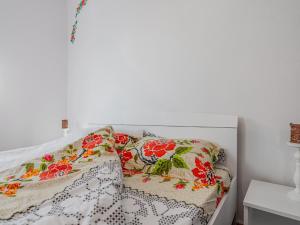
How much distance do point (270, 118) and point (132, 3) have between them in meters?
1.90

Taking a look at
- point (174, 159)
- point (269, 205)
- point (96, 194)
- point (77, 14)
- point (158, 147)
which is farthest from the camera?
point (77, 14)

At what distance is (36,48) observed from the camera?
9.36 ft

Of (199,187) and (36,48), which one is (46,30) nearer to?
(36,48)

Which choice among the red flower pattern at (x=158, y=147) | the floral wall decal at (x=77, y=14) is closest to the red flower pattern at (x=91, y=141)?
the red flower pattern at (x=158, y=147)

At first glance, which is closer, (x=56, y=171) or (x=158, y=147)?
(x=56, y=171)

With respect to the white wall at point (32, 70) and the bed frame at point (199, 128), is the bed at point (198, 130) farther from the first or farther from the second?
the white wall at point (32, 70)

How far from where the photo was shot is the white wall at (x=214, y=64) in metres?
1.59

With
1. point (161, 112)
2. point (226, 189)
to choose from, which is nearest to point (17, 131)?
point (161, 112)

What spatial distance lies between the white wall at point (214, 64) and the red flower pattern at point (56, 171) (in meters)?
1.14

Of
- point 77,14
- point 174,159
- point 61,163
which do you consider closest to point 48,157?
point 61,163

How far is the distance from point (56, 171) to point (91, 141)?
0.45 m

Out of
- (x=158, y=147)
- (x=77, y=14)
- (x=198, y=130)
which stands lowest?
(x=158, y=147)

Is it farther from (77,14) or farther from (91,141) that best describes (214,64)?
(77,14)

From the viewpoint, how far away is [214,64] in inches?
74.0
